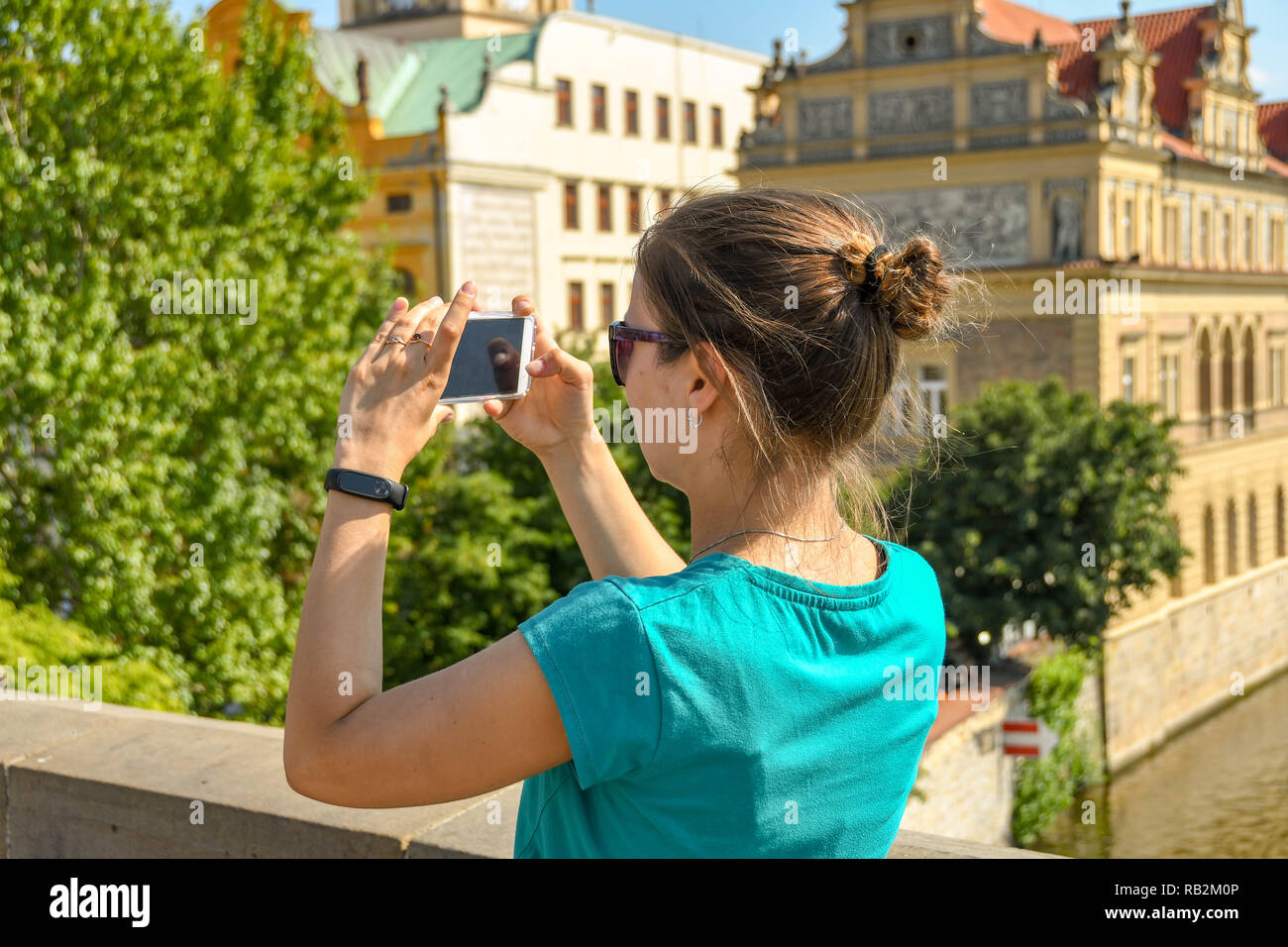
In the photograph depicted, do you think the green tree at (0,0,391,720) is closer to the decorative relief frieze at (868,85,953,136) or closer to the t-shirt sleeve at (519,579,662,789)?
the t-shirt sleeve at (519,579,662,789)

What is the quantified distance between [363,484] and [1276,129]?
54018mm

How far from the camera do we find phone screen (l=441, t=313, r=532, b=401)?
231cm

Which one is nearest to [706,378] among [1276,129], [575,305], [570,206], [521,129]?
[521,129]

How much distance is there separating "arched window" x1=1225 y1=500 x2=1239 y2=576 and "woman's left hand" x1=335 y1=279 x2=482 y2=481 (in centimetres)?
4009

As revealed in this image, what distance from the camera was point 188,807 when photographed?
379 cm

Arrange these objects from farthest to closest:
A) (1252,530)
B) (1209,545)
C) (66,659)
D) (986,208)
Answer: (1252,530) < (1209,545) < (986,208) < (66,659)

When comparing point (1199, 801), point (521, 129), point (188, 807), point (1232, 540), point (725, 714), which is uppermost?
point (521, 129)

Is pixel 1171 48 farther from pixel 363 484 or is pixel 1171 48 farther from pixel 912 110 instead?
pixel 363 484
